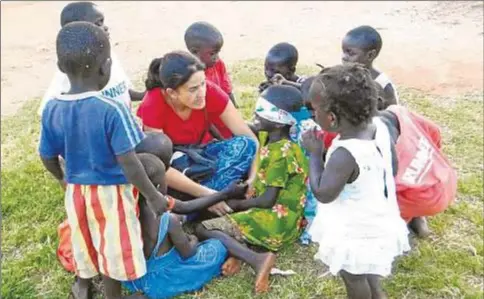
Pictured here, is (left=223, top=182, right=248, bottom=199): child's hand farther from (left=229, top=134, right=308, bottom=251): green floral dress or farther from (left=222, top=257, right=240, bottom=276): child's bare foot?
(left=222, top=257, right=240, bottom=276): child's bare foot

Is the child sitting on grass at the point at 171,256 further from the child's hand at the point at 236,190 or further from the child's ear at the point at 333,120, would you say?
the child's ear at the point at 333,120

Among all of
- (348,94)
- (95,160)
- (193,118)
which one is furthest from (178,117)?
(348,94)

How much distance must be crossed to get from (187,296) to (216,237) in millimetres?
372

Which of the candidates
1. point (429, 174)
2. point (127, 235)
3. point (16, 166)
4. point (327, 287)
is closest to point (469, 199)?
point (429, 174)

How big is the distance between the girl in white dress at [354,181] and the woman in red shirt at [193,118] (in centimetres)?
98

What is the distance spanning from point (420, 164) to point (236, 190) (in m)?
1.03

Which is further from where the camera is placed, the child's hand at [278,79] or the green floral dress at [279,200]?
the child's hand at [278,79]

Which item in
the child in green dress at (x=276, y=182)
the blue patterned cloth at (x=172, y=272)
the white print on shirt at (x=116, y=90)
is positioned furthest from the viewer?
the white print on shirt at (x=116, y=90)

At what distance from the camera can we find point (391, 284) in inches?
129

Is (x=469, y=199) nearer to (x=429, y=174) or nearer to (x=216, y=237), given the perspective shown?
(x=429, y=174)

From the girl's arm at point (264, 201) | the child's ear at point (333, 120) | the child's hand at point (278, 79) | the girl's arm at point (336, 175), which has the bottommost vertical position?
the girl's arm at point (264, 201)

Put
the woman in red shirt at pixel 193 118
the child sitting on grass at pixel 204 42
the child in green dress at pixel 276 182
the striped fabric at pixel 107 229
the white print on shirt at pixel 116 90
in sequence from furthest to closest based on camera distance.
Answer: the child sitting on grass at pixel 204 42 < the white print on shirt at pixel 116 90 < the woman in red shirt at pixel 193 118 < the child in green dress at pixel 276 182 < the striped fabric at pixel 107 229

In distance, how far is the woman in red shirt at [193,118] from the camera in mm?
3497

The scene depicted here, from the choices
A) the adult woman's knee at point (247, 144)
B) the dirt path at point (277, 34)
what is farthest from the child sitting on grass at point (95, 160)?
the dirt path at point (277, 34)
